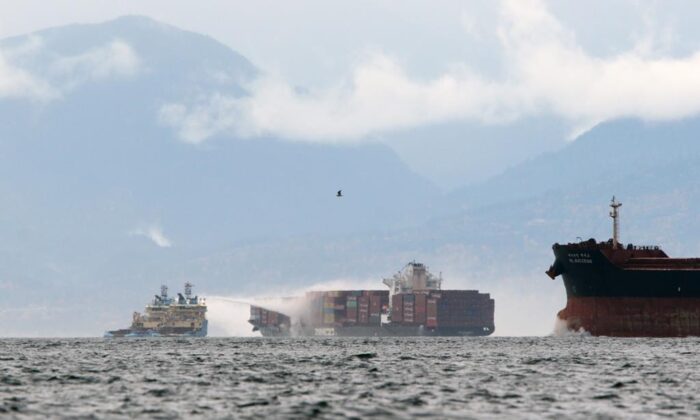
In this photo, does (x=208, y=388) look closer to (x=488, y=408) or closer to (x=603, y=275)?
(x=488, y=408)

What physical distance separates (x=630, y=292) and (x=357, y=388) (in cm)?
10366

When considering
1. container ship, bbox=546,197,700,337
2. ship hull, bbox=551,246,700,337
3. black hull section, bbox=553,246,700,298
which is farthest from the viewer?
black hull section, bbox=553,246,700,298

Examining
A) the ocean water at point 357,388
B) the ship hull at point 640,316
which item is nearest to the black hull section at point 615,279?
the ship hull at point 640,316

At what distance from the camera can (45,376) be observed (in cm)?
8606

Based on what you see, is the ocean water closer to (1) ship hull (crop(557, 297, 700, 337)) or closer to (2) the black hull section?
(1) ship hull (crop(557, 297, 700, 337))

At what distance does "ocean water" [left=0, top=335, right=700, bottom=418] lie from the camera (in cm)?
6225

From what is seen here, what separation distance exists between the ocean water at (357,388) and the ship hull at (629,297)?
192 ft

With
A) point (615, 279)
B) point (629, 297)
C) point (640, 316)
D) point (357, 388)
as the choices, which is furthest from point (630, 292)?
point (357, 388)

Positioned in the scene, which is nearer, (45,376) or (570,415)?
(570,415)

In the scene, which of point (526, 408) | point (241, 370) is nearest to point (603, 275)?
point (241, 370)

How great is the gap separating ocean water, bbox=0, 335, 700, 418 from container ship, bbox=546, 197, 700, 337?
5847cm

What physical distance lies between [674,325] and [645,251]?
637 inches

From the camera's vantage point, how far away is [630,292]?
173750 millimetres

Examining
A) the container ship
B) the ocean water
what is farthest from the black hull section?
the ocean water
